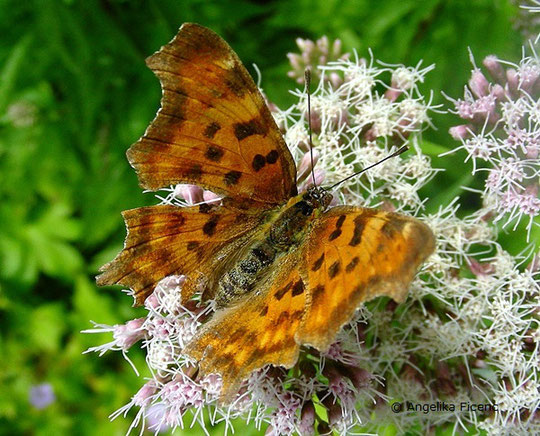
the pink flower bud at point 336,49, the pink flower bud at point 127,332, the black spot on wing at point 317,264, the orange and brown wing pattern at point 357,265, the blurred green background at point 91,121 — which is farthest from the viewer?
the blurred green background at point 91,121

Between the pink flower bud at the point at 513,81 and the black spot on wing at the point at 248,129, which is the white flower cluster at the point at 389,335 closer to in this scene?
the pink flower bud at the point at 513,81

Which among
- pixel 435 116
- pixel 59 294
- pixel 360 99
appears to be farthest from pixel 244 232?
pixel 59 294

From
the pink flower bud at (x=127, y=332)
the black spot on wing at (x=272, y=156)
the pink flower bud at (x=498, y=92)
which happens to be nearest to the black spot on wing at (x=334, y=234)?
the black spot on wing at (x=272, y=156)

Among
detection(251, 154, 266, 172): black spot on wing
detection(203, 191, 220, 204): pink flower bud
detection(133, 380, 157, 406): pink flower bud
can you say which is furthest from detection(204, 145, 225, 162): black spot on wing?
detection(133, 380, 157, 406): pink flower bud

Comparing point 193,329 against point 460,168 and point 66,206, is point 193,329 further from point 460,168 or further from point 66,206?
point 66,206

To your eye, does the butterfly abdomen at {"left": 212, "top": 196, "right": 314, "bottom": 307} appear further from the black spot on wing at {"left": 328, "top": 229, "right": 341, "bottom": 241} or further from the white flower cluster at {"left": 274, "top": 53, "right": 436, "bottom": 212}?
the white flower cluster at {"left": 274, "top": 53, "right": 436, "bottom": 212}

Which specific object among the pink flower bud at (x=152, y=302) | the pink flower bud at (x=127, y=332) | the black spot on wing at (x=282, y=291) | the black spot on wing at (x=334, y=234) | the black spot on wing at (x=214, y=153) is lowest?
the pink flower bud at (x=127, y=332)
